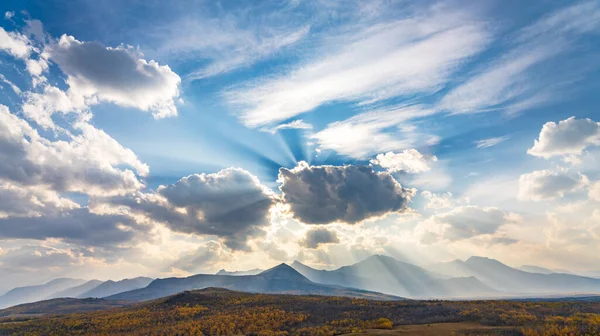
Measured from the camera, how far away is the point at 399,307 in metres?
85.8

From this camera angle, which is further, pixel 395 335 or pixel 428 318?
pixel 428 318

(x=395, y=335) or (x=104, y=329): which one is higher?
(x=395, y=335)

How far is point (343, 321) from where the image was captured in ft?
216

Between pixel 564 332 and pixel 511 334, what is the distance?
5642 millimetres

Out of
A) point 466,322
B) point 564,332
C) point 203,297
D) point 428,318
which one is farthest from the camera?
point 203,297

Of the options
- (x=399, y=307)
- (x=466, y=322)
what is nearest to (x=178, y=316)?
(x=399, y=307)

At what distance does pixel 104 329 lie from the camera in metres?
82.1

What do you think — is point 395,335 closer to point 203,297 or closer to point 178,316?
point 178,316

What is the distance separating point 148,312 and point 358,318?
6636 centimetres

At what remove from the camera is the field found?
51094 millimetres

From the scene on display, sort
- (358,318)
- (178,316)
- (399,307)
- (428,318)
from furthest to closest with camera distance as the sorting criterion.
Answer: (178,316) < (399,307) < (358,318) < (428,318)

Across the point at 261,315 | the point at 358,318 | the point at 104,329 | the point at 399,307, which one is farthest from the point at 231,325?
the point at 399,307

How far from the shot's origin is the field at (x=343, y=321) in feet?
168

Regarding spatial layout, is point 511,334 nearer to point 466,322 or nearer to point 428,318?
point 466,322
